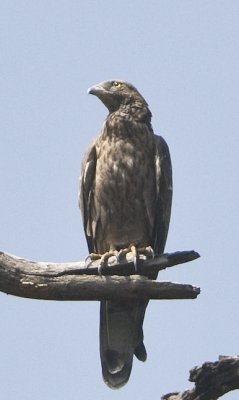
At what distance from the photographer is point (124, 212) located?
9.84 metres

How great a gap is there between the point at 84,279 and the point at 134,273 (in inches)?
32.3

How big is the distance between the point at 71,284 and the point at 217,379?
52.3 inches

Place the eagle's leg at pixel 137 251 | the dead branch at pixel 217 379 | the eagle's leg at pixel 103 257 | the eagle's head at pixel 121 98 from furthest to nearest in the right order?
the eagle's head at pixel 121 98 → the eagle's leg at pixel 137 251 → the eagle's leg at pixel 103 257 → the dead branch at pixel 217 379

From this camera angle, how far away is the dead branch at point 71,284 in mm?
7230

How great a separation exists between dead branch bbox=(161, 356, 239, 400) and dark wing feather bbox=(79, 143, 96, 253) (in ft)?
11.8

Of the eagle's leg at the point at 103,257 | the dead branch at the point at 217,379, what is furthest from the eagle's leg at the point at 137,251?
the dead branch at the point at 217,379

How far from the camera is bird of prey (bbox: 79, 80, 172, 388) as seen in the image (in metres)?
9.79

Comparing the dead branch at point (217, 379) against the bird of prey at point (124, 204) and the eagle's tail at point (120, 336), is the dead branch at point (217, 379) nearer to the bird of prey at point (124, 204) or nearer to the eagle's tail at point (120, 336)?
the eagle's tail at point (120, 336)

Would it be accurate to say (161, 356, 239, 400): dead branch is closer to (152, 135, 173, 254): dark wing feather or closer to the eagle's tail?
the eagle's tail

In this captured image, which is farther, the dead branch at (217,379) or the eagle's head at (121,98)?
the eagle's head at (121,98)

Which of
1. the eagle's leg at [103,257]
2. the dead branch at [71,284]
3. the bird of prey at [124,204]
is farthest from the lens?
the bird of prey at [124,204]

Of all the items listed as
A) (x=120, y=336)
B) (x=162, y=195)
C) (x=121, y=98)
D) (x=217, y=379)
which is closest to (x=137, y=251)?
(x=162, y=195)

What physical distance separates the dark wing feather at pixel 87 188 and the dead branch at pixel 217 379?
11.8 feet

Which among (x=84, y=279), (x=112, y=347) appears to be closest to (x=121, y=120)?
(x=112, y=347)
